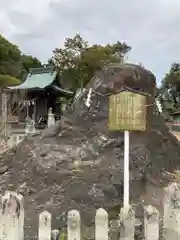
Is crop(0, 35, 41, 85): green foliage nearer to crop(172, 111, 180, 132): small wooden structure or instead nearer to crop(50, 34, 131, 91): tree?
crop(50, 34, 131, 91): tree

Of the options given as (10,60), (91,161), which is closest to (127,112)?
(91,161)

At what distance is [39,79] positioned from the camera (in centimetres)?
2986

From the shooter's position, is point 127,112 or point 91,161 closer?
point 127,112

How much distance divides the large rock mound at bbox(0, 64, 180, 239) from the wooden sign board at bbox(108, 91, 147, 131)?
1.72 metres

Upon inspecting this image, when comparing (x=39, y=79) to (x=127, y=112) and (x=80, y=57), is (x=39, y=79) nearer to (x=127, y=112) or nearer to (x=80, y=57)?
(x=80, y=57)

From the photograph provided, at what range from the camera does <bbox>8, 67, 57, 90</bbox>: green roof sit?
28.0 meters

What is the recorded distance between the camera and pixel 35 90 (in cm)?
2745

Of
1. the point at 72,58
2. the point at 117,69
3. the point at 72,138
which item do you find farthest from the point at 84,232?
the point at 72,58

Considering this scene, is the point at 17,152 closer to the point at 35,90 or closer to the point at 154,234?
the point at 154,234

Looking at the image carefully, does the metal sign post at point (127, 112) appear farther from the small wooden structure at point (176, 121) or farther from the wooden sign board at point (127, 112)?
the small wooden structure at point (176, 121)

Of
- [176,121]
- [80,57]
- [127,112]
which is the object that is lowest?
[127,112]

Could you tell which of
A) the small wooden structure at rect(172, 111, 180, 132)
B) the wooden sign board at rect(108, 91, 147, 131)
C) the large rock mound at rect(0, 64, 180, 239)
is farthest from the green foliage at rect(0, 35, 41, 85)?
the wooden sign board at rect(108, 91, 147, 131)

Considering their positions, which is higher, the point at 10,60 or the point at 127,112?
the point at 10,60

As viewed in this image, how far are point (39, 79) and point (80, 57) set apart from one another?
4023 millimetres
